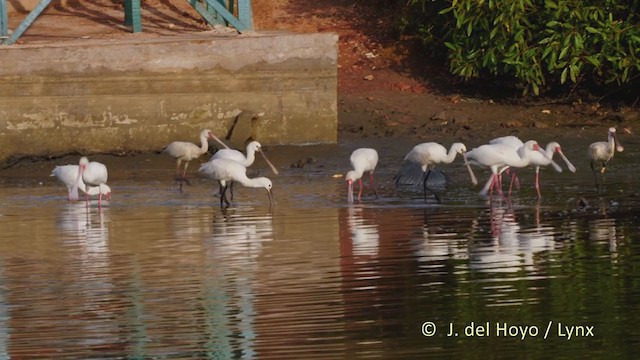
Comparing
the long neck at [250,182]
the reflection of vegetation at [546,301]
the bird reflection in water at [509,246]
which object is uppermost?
the long neck at [250,182]

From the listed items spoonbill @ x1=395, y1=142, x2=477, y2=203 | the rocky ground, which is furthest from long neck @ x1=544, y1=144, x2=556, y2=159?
the rocky ground

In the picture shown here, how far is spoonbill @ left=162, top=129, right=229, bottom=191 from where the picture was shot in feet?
55.7

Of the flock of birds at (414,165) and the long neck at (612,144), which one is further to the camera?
the long neck at (612,144)

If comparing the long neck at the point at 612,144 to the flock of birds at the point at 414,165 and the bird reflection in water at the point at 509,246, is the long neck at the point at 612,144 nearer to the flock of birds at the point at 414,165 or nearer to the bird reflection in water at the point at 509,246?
the flock of birds at the point at 414,165

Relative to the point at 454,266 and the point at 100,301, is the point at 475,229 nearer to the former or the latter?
the point at 454,266

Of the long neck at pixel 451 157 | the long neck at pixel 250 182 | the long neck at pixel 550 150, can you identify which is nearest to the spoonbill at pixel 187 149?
the long neck at pixel 250 182

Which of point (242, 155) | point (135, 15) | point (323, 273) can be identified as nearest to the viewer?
point (323, 273)

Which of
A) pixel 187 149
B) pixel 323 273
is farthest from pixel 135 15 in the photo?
pixel 323 273

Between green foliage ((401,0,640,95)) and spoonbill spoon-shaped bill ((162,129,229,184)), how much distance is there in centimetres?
340

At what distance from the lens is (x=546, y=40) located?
18.6 meters

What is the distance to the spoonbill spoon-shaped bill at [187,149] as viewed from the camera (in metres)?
17.0

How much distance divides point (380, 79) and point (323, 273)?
9.59m

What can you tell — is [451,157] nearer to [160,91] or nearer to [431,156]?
→ [431,156]

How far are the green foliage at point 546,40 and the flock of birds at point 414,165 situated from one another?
2.06 m
